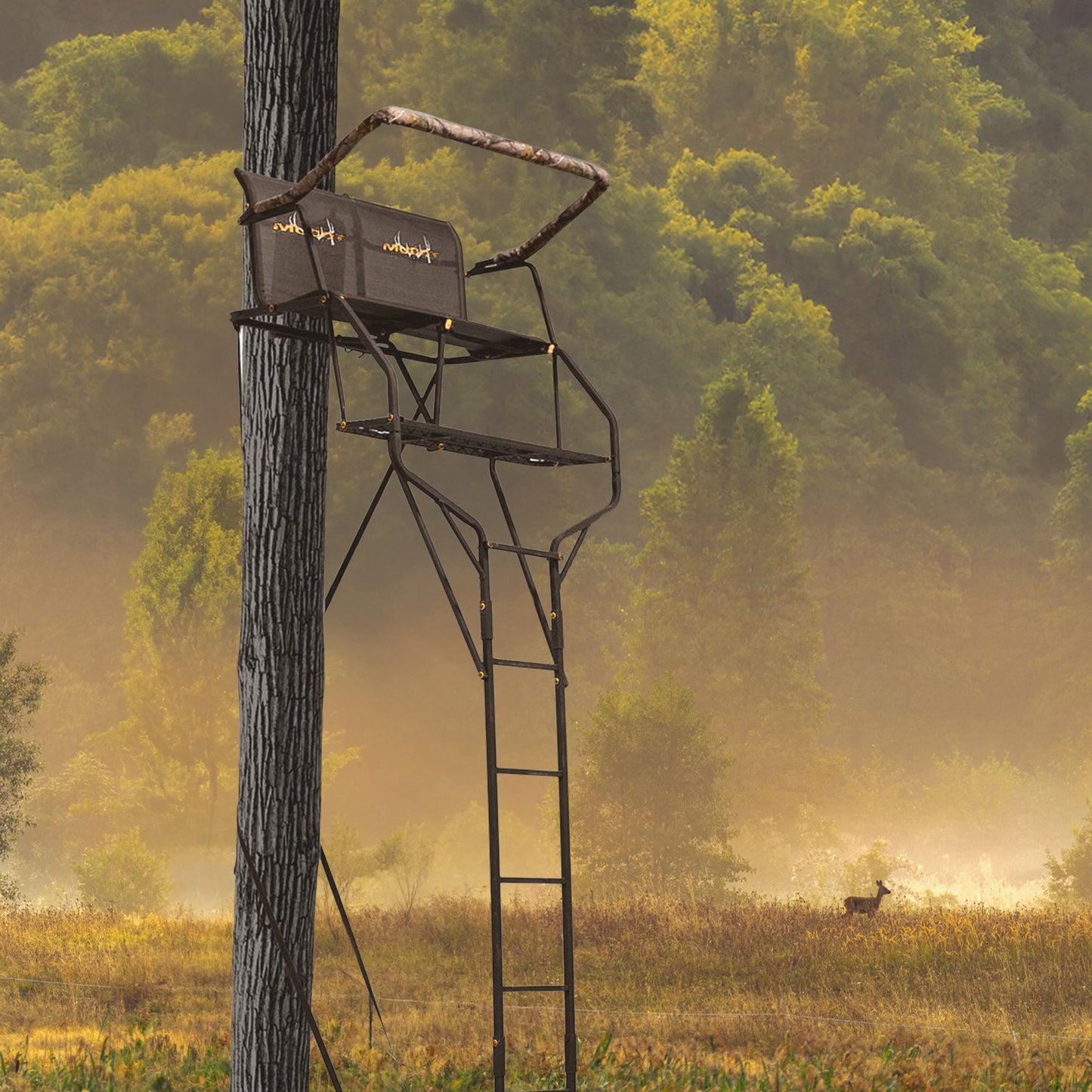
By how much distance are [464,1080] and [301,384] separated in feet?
15.1

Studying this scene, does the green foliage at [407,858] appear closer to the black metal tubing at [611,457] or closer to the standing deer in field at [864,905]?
the standing deer in field at [864,905]

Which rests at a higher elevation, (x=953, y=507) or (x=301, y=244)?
(x=953, y=507)

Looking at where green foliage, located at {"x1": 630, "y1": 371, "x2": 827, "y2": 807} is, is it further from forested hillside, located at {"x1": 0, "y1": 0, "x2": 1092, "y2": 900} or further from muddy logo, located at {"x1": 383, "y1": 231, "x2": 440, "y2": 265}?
muddy logo, located at {"x1": 383, "y1": 231, "x2": 440, "y2": 265}

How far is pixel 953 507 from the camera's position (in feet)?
166

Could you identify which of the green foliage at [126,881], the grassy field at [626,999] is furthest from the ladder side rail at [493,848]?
the green foliage at [126,881]

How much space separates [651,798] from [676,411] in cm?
2355

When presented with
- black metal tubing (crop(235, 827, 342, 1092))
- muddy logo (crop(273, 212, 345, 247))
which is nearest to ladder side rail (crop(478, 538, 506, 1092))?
black metal tubing (crop(235, 827, 342, 1092))

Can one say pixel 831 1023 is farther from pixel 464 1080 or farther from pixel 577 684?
pixel 577 684

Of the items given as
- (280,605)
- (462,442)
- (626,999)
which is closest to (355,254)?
(462,442)

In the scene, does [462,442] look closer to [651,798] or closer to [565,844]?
[565,844]

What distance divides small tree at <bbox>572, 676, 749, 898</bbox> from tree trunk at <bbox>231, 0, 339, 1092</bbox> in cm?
2195

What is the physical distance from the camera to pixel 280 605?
23.6 feet

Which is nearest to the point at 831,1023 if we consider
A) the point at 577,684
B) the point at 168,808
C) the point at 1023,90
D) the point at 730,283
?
the point at 168,808

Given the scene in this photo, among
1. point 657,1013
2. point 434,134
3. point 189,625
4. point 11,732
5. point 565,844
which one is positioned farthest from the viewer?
point 189,625
